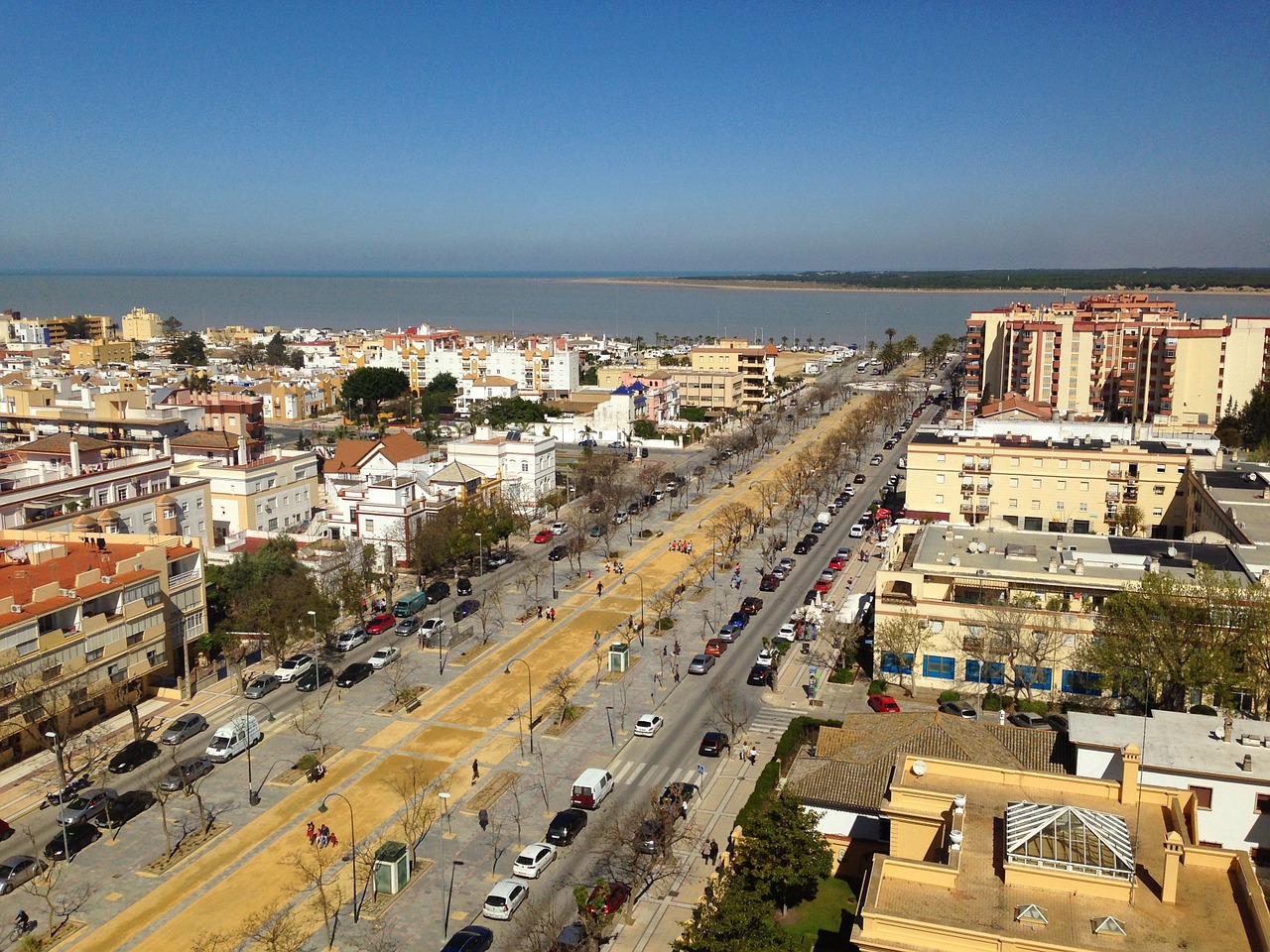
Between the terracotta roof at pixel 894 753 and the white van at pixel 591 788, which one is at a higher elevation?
the terracotta roof at pixel 894 753

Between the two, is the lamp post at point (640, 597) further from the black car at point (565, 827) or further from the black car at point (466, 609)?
the black car at point (565, 827)

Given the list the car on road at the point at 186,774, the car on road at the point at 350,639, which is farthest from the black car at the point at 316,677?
the car on road at the point at 186,774

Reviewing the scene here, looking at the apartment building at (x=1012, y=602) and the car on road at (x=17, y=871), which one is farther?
the apartment building at (x=1012, y=602)

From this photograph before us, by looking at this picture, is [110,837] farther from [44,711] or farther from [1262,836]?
[1262,836]

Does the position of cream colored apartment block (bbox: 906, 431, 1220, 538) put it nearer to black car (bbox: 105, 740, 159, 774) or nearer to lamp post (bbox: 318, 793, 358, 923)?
lamp post (bbox: 318, 793, 358, 923)

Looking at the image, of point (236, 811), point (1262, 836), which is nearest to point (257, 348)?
point (236, 811)

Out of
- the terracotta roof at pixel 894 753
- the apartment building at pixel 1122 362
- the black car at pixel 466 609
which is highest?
the apartment building at pixel 1122 362
